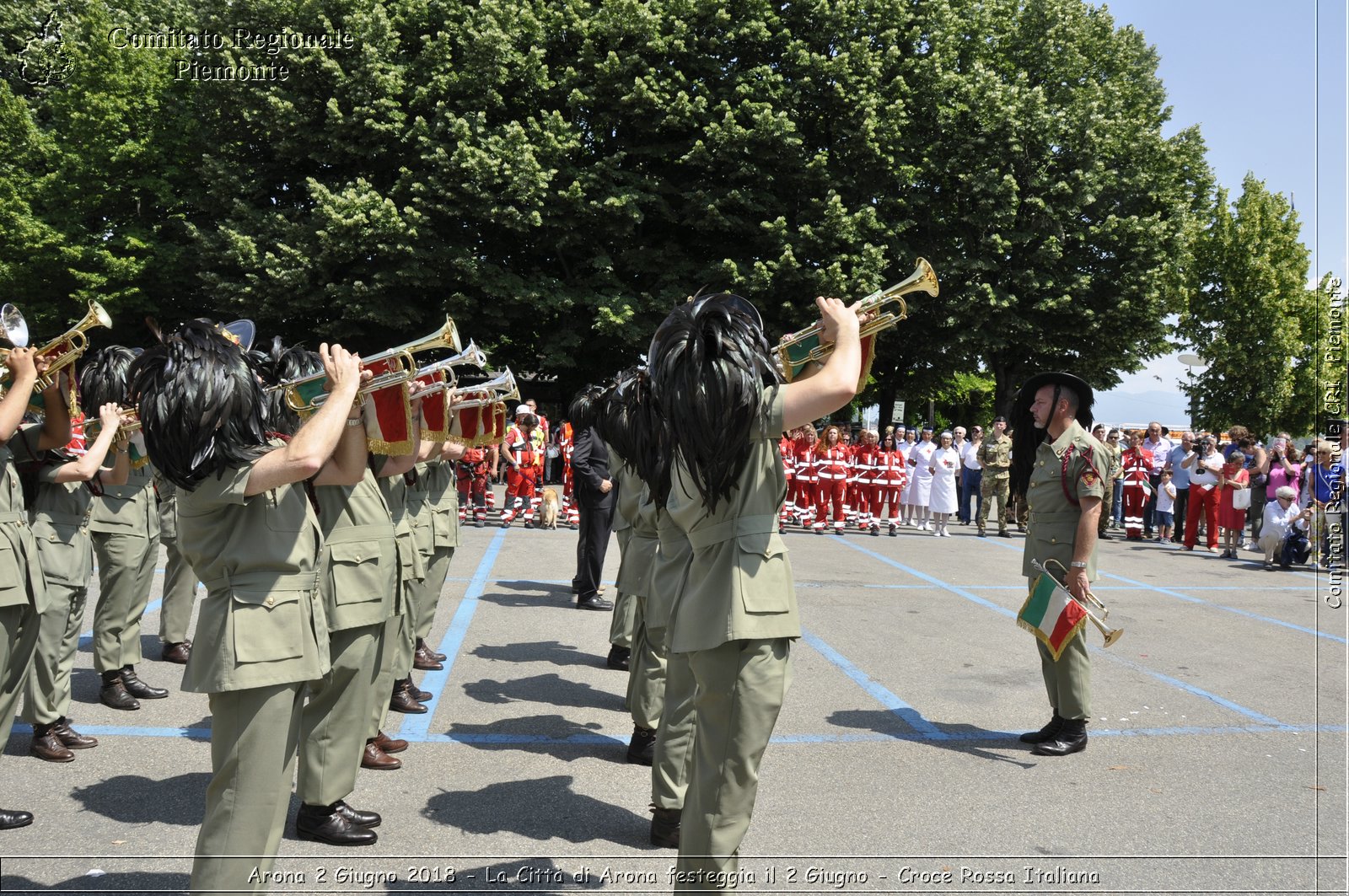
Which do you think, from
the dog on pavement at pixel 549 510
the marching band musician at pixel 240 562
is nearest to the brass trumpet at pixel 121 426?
the marching band musician at pixel 240 562

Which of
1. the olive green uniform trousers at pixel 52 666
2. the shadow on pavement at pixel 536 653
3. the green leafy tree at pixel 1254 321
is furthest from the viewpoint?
the green leafy tree at pixel 1254 321

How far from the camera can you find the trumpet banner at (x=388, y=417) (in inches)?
155

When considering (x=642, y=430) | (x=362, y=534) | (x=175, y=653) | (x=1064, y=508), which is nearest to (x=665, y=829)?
(x=642, y=430)

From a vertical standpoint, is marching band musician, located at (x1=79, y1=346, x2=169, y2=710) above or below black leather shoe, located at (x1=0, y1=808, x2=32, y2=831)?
above

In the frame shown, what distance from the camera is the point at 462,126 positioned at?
73.3 ft

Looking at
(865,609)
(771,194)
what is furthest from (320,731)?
(771,194)

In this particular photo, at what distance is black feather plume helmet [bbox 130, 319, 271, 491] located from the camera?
3.18 m

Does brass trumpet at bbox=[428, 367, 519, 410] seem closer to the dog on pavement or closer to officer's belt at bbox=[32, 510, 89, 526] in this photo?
officer's belt at bbox=[32, 510, 89, 526]

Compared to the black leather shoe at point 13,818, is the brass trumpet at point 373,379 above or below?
above

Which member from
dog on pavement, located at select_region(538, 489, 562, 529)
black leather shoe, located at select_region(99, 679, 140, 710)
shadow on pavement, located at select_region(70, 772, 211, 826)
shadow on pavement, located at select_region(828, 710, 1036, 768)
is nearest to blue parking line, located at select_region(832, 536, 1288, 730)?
shadow on pavement, located at select_region(828, 710, 1036, 768)

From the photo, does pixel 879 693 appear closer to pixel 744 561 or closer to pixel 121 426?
pixel 744 561

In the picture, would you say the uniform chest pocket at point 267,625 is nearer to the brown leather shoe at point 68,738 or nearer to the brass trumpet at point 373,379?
the brass trumpet at point 373,379

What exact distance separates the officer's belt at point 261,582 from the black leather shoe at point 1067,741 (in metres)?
4.19

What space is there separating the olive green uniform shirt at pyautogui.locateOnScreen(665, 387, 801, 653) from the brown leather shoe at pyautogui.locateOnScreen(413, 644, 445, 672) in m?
4.21
